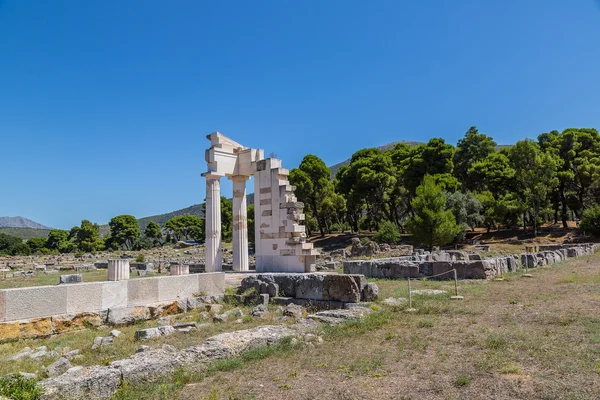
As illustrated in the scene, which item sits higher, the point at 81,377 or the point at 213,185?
the point at 213,185

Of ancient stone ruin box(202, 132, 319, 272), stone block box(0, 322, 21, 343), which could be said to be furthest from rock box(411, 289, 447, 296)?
stone block box(0, 322, 21, 343)

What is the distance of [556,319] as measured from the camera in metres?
8.41

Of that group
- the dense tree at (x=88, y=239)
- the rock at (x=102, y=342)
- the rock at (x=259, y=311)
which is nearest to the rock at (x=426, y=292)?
the rock at (x=259, y=311)

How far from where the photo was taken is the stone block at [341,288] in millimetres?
11547

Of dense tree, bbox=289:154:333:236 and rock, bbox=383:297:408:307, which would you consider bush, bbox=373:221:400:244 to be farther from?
rock, bbox=383:297:408:307

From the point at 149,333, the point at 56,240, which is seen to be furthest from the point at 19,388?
the point at 56,240

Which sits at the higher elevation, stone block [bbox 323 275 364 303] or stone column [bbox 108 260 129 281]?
stone column [bbox 108 260 129 281]

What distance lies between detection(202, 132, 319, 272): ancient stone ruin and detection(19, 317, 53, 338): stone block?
958 cm

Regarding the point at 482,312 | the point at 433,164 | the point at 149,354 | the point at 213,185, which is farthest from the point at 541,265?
the point at 433,164

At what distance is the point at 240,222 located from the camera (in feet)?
68.2

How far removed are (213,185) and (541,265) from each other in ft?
51.8

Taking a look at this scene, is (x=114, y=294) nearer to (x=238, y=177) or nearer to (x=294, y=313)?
(x=294, y=313)

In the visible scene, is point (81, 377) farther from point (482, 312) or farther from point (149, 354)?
point (482, 312)

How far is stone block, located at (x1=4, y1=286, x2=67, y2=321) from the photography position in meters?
9.72
